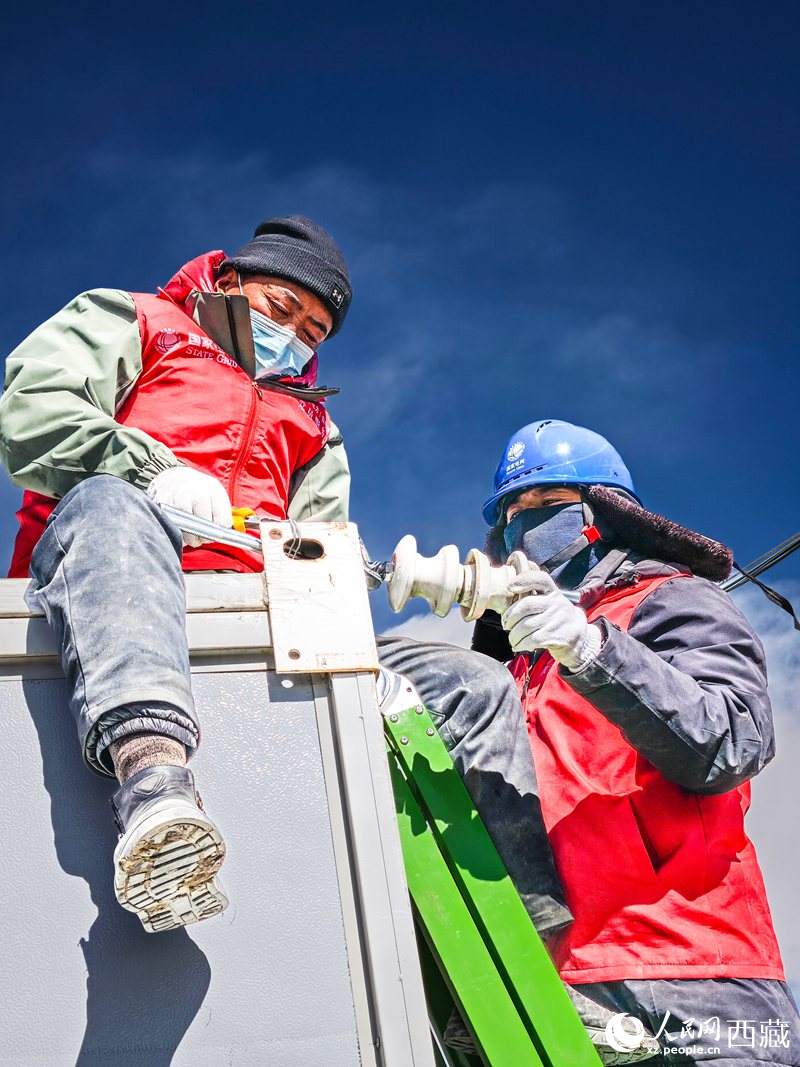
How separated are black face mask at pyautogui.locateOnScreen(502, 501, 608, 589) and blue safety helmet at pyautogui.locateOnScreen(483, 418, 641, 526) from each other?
148 mm

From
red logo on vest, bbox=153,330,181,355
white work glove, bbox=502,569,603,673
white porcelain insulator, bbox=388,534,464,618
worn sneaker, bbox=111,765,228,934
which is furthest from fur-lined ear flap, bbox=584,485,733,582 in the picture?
worn sneaker, bbox=111,765,228,934

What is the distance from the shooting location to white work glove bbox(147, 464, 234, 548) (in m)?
A: 2.79

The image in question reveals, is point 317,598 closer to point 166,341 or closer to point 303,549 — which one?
point 303,549

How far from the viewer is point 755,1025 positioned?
2.90m

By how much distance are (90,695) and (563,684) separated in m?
1.77

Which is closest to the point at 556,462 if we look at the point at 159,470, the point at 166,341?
the point at 166,341

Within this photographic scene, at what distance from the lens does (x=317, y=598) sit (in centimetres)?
251

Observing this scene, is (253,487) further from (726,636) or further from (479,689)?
(726,636)

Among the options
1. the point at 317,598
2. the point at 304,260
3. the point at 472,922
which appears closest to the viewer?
the point at 317,598

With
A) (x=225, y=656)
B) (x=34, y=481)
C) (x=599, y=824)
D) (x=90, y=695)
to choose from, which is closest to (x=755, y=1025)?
(x=599, y=824)

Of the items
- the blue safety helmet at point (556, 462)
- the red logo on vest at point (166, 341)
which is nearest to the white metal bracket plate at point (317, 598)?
the red logo on vest at point (166, 341)

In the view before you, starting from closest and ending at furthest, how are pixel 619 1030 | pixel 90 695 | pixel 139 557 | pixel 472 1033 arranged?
pixel 90 695, pixel 139 557, pixel 472 1033, pixel 619 1030

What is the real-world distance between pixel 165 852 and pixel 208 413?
1652 mm

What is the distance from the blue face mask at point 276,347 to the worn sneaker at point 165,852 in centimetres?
208
